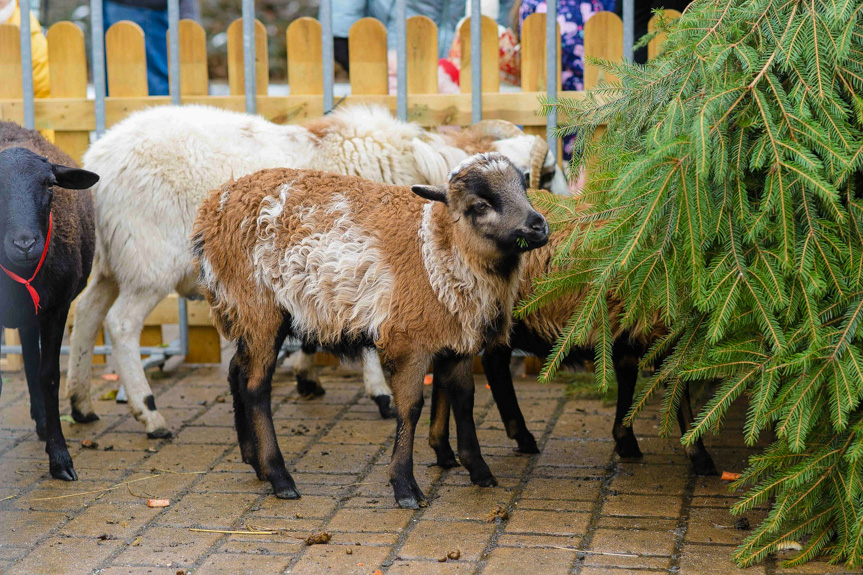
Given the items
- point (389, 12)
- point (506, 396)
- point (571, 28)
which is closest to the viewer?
point (506, 396)

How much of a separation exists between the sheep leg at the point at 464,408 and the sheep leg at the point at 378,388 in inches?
53.0

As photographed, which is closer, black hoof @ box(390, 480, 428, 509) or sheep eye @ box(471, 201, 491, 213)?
sheep eye @ box(471, 201, 491, 213)

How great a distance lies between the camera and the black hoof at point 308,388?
670 centimetres

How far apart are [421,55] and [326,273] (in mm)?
2783

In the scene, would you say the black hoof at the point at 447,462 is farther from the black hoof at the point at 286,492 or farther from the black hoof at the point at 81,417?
the black hoof at the point at 81,417

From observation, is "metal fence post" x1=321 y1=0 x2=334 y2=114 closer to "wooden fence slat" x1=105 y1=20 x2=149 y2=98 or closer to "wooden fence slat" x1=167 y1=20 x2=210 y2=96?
"wooden fence slat" x1=167 y1=20 x2=210 y2=96

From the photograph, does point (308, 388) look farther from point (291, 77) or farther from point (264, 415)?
point (291, 77)

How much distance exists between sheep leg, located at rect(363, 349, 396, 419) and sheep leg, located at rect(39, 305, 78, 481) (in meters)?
1.90

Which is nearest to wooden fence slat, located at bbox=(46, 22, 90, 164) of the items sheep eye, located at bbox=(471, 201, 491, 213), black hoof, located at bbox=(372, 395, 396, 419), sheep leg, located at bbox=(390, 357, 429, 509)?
black hoof, located at bbox=(372, 395, 396, 419)

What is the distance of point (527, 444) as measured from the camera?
5477 mm

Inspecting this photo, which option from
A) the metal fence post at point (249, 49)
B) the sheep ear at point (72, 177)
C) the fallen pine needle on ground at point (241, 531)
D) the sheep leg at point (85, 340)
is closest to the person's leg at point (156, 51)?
the metal fence post at point (249, 49)

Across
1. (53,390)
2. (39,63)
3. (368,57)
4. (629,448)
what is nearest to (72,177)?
(53,390)

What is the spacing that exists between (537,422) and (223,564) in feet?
8.39

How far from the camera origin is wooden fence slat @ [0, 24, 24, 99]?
719 cm
